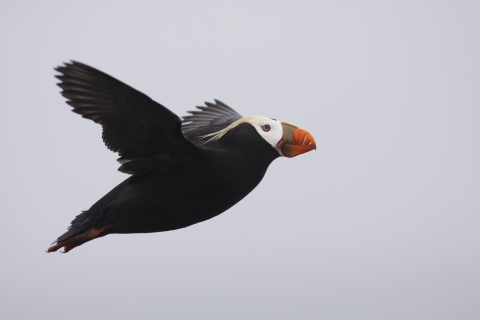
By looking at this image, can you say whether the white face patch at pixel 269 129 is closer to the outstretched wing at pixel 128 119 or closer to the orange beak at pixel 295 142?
the orange beak at pixel 295 142

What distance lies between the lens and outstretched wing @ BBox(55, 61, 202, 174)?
189 inches

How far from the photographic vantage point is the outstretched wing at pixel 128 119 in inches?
189

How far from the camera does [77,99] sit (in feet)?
16.1

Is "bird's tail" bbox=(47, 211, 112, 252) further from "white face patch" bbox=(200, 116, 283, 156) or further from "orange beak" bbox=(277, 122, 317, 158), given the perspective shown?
"orange beak" bbox=(277, 122, 317, 158)

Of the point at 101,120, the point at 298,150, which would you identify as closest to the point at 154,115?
the point at 101,120

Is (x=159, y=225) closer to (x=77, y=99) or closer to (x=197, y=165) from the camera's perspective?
(x=197, y=165)

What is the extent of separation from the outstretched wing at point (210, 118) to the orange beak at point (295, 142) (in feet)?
4.46

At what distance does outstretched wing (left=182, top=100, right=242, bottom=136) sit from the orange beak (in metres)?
1.36

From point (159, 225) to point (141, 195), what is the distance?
0.27m

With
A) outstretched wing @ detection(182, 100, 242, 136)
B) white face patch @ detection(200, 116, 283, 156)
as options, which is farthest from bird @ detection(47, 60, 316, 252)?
outstretched wing @ detection(182, 100, 242, 136)

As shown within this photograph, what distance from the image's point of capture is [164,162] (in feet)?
17.5

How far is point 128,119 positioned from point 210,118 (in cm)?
236

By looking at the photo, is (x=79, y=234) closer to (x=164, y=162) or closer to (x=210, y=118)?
(x=164, y=162)

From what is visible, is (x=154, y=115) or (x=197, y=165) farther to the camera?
(x=197, y=165)
